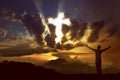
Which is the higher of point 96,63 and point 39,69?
point 39,69

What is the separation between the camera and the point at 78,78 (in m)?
38.4

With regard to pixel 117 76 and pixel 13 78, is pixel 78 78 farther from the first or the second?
pixel 13 78

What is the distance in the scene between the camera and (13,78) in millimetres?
42062

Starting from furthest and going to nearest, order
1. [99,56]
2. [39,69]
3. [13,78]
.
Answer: [39,69]
[13,78]
[99,56]

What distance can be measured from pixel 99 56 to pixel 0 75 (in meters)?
14.9

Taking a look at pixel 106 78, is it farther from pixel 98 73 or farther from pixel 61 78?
pixel 61 78

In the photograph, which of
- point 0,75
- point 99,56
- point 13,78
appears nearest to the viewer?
point 99,56

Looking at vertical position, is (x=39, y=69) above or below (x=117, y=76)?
above

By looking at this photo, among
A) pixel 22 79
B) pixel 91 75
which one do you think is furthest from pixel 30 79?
pixel 91 75

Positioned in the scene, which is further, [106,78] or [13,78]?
[13,78]

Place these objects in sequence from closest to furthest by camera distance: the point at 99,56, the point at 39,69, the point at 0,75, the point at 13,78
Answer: the point at 99,56
the point at 13,78
the point at 0,75
the point at 39,69

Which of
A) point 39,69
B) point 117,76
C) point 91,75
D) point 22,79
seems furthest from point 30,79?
point 39,69

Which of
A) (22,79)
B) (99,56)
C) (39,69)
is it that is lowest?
(22,79)

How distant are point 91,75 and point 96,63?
1.74 metres
